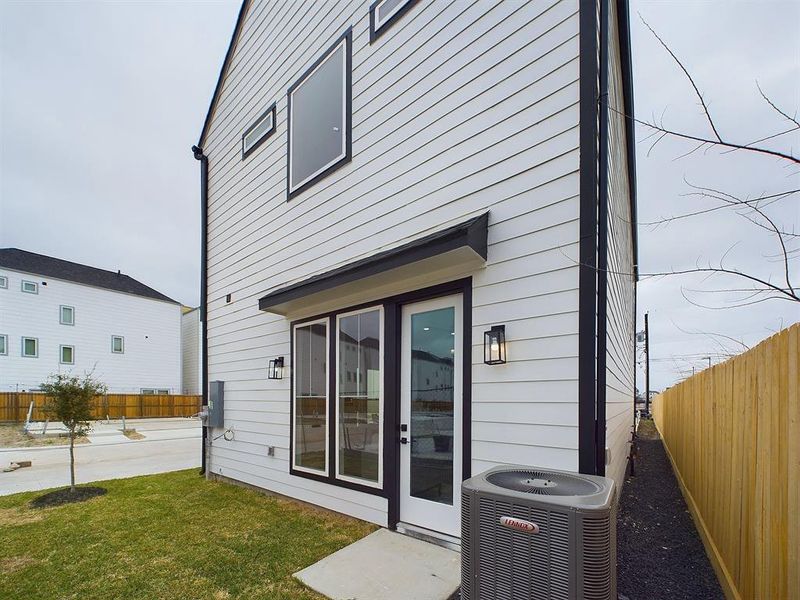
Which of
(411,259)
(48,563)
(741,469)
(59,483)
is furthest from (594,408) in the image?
(59,483)

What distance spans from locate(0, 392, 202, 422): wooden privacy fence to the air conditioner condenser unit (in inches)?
749

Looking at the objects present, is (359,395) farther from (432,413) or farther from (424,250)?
(424,250)

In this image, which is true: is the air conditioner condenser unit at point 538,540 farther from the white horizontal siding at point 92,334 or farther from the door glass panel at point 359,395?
the white horizontal siding at point 92,334

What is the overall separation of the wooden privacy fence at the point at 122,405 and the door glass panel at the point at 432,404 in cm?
1748

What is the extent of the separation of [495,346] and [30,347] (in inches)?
957

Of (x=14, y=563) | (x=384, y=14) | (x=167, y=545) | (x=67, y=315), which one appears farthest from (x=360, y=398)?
(x=67, y=315)

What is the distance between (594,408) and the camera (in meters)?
2.66

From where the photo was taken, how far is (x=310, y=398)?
5332mm

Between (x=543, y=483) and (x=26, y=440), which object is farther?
(x=26, y=440)

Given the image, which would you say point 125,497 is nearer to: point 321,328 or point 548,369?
point 321,328

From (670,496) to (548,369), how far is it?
4.58 m

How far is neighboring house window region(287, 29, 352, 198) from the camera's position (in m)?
4.99

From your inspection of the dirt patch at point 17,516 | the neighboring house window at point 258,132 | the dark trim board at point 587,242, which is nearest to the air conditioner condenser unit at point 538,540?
the dark trim board at point 587,242

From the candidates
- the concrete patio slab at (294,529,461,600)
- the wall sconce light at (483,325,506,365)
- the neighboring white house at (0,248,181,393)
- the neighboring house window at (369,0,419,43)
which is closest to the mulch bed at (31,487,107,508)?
the concrete patio slab at (294,529,461,600)
